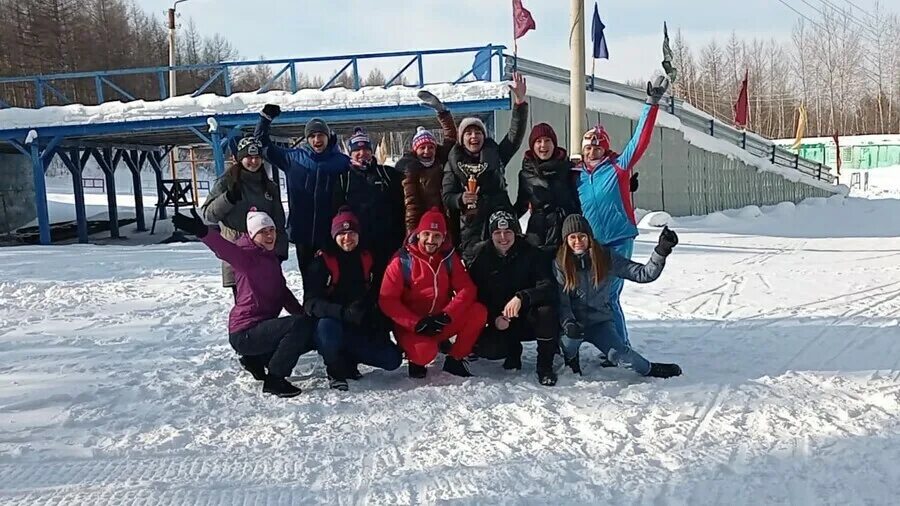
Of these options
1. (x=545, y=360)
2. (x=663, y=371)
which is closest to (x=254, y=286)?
(x=545, y=360)

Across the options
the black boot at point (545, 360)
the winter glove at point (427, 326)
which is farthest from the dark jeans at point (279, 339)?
the black boot at point (545, 360)

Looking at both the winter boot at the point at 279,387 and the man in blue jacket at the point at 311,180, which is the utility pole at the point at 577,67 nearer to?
the man in blue jacket at the point at 311,180

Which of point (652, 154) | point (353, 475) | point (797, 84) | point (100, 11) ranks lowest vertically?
point (353, 475)

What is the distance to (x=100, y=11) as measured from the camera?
49781mm

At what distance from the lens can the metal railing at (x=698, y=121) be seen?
48.1 feet

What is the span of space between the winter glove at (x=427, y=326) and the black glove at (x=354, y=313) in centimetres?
35

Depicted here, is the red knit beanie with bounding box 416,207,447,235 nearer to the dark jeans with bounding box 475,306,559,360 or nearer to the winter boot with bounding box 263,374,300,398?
the dark jeans with bounding box 475,306,559,360

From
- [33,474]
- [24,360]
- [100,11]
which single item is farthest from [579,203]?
[100,11]

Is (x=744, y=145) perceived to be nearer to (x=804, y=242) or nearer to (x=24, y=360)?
(x=804, y=242)

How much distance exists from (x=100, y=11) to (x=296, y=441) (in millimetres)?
56040

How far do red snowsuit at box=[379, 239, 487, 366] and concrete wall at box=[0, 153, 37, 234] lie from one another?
18553 millimetres

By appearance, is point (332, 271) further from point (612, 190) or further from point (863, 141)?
point (863, 141)

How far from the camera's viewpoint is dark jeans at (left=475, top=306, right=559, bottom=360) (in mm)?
4199

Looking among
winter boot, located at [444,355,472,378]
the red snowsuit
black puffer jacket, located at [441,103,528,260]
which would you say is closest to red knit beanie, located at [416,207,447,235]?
the red snowsuit
